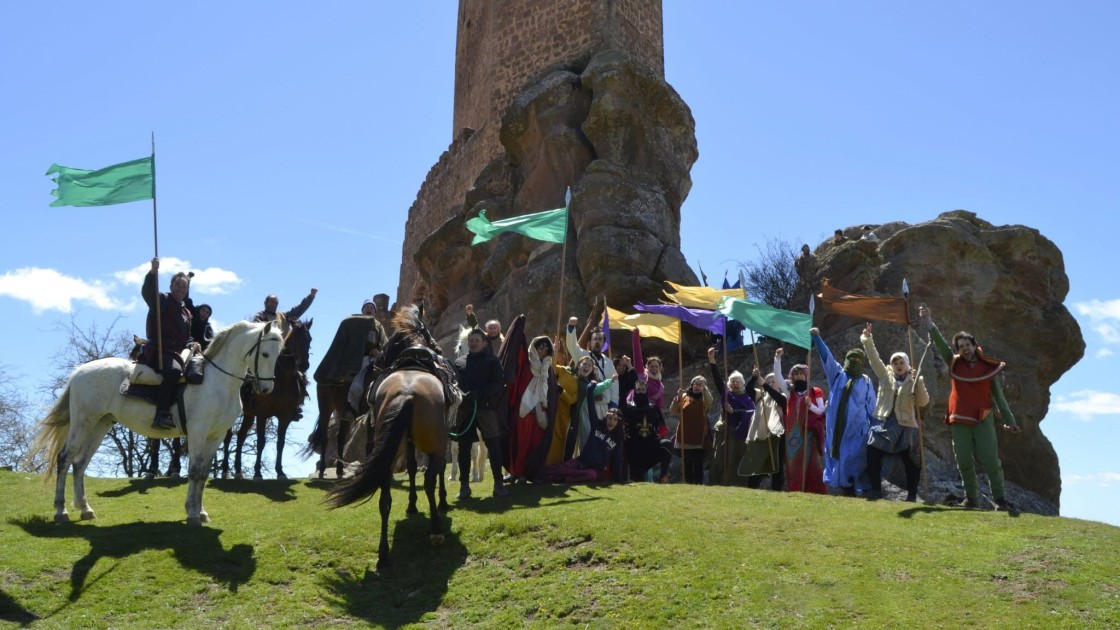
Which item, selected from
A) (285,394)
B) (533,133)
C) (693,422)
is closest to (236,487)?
(285,394)

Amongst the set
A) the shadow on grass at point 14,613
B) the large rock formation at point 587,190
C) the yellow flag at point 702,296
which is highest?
the large rock formation at point 587,190

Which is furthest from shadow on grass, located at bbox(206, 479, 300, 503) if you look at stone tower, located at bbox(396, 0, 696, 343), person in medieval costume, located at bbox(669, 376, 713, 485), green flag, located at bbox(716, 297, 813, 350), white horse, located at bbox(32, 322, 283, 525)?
stone tower, located at bbox(396, 0, 696, 343)

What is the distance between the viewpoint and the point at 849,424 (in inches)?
528

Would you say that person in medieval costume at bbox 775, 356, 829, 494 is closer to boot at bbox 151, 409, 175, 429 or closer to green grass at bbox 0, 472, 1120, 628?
green grass at bbox 0, 472, 1120, 628

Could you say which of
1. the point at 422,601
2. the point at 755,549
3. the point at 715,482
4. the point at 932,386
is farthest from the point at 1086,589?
the point at 932,386

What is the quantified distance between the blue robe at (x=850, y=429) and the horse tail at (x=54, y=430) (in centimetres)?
984

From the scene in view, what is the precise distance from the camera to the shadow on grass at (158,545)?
933 centimetres

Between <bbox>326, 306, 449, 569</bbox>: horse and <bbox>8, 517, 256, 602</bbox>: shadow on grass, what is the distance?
111cm

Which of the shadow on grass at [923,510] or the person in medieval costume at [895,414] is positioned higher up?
the person in medieval costume at [895,414]

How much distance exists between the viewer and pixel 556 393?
13516mm

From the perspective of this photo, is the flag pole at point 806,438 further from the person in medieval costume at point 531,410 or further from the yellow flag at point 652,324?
the yellow flag at point 652,324

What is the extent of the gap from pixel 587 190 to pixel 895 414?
15155mm

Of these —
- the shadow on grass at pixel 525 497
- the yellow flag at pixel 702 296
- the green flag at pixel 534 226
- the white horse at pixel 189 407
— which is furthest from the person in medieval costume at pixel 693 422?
the white horse at pixel 189 407

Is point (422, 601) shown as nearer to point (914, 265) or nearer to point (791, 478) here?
point (791, 478)
